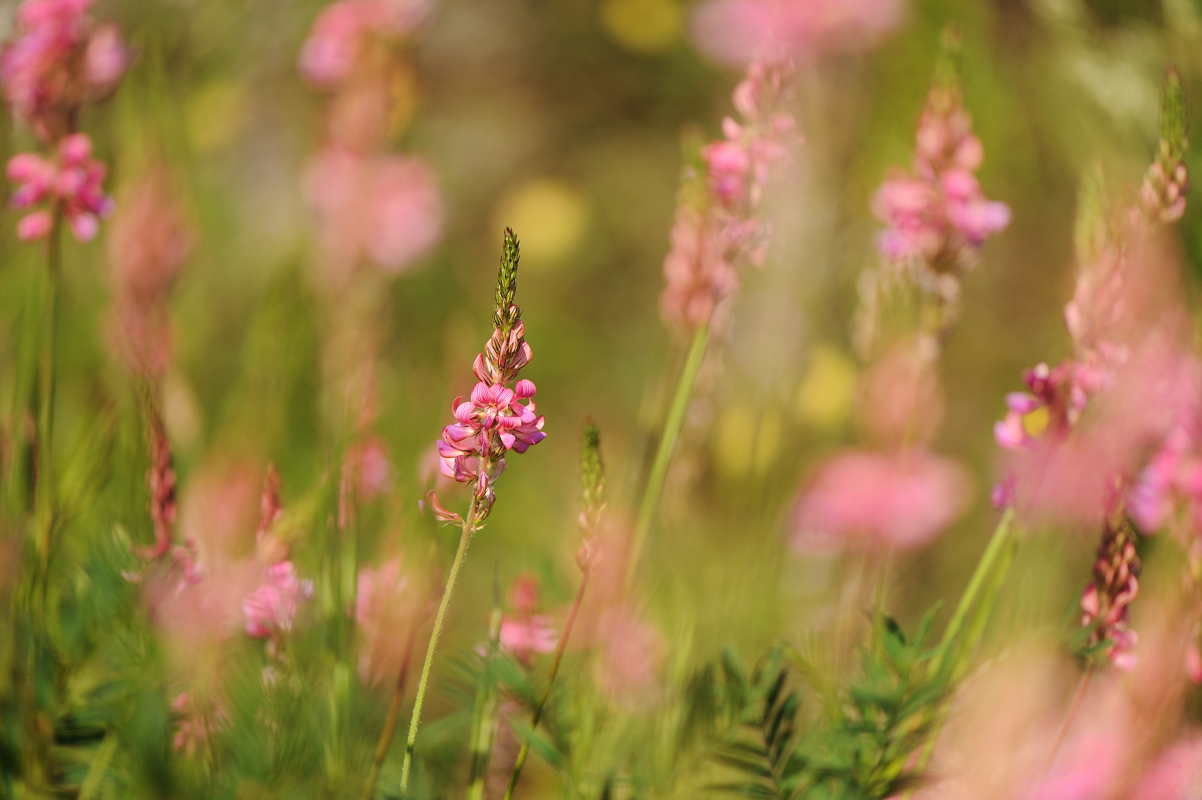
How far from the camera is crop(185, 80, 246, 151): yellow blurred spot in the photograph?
865 mm

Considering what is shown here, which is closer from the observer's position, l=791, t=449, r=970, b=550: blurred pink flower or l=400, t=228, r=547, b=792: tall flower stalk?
l=400, t=228, r=547, b=792: tall flower stalk

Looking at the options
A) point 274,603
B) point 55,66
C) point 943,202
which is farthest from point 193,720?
point 943,202

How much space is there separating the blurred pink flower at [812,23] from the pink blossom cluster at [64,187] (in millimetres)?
710

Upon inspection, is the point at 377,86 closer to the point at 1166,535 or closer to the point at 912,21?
the point at 1166,535

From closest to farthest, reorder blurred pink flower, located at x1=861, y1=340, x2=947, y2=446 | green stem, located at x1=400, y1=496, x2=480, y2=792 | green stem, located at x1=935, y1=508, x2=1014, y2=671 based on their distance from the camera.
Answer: green stem, located at x1=400, y1=496, x2=480, y2=792, green stem, located at x1=935, y1=508, x2=1014, y2=671, blurred pink flower, located at x1=861, y1=340, x2=947, y2=446

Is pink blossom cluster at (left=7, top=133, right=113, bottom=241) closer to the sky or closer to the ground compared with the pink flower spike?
closer to the sky

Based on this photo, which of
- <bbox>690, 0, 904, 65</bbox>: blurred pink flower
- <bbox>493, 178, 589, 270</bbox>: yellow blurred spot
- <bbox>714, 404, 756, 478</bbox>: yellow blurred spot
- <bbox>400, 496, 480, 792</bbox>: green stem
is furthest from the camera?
<bbox>493, 178, 589, 270</bbox>: yellow blurred spot

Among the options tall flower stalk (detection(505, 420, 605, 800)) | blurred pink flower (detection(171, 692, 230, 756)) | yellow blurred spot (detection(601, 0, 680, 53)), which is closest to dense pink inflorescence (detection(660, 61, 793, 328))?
tall flower stalk (detection(505, 420, 605, 800))

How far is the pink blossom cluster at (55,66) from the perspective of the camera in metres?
0.40

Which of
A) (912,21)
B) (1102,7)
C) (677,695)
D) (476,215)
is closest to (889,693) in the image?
(677,695)

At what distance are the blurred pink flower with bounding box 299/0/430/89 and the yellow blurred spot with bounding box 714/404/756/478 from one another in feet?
1.28

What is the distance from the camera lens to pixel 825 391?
2.68ft

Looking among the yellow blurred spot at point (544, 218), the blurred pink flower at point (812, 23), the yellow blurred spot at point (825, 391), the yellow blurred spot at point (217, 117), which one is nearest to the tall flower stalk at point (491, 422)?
the yellow blurred spot at point (825, 391)

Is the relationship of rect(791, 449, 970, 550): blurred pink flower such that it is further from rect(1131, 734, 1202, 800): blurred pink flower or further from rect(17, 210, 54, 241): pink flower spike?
rect(17, 210, 54, 241): pink flower spike
